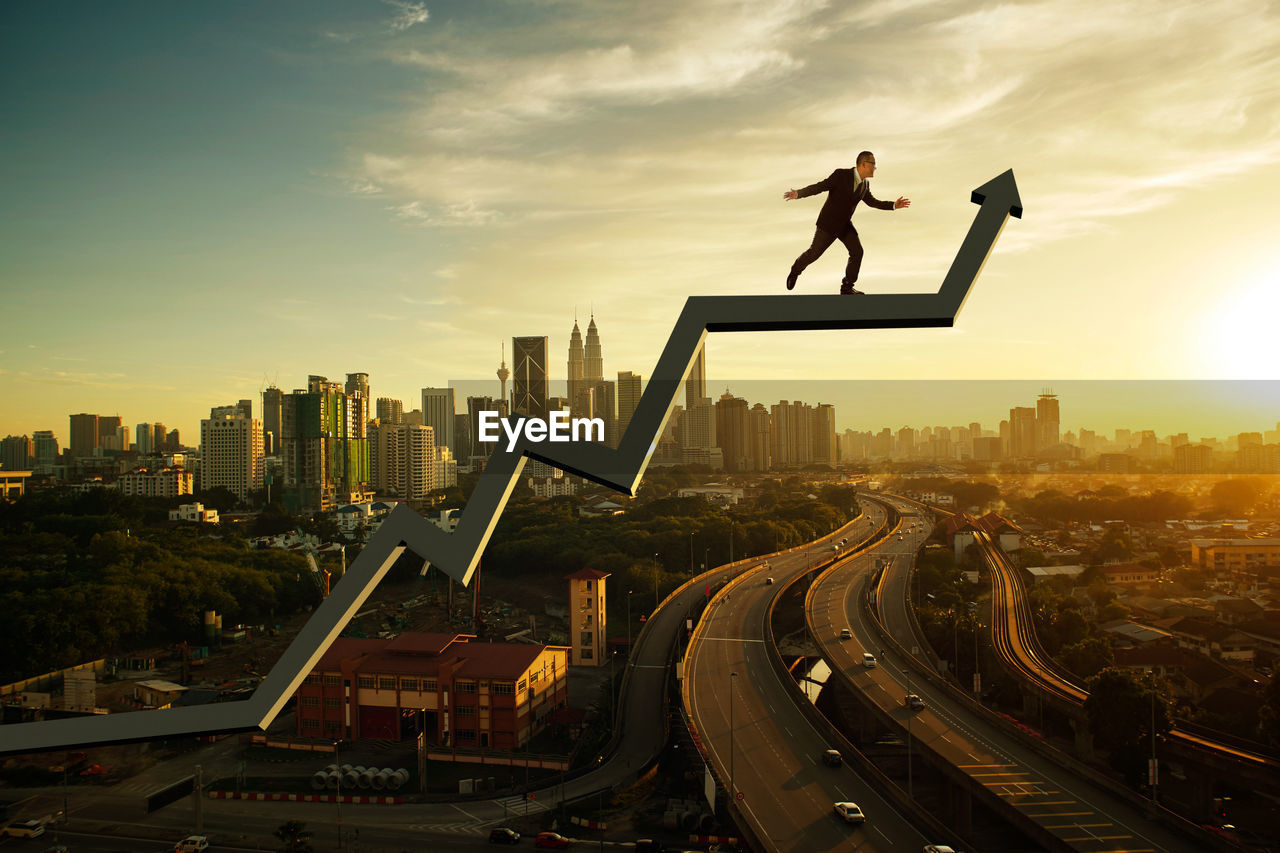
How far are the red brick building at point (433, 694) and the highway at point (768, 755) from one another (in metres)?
3.11

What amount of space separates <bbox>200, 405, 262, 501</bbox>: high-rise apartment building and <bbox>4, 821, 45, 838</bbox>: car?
132 feet

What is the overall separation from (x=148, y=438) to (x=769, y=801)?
Answer: 70.8 metres

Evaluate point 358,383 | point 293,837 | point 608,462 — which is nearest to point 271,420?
point 358,383

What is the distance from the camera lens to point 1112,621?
17969 millimetres

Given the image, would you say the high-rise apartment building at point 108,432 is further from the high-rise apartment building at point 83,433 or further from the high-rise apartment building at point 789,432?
the high-rise apartment building at point 789,432

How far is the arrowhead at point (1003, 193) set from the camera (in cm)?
134

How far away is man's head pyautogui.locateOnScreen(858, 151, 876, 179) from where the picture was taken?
4.61ft

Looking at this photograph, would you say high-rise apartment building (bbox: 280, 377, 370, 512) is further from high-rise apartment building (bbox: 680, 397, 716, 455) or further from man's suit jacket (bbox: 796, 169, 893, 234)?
man's suit jacket (bbox: 796, 169, 893, 234)

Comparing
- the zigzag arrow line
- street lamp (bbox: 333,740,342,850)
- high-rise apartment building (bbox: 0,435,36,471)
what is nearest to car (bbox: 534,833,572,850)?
street lamp (bbox: 333,740,342,850)

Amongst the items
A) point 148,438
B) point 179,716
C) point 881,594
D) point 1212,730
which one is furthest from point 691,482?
point 148,438

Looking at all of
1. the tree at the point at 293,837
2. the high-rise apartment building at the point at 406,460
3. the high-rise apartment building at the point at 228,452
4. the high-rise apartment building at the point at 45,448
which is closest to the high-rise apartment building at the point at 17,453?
the high-rise apartment building at the point at 45,448

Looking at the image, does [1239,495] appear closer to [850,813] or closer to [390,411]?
[850,813]

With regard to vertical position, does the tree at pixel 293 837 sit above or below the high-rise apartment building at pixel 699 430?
below

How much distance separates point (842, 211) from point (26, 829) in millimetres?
14613
